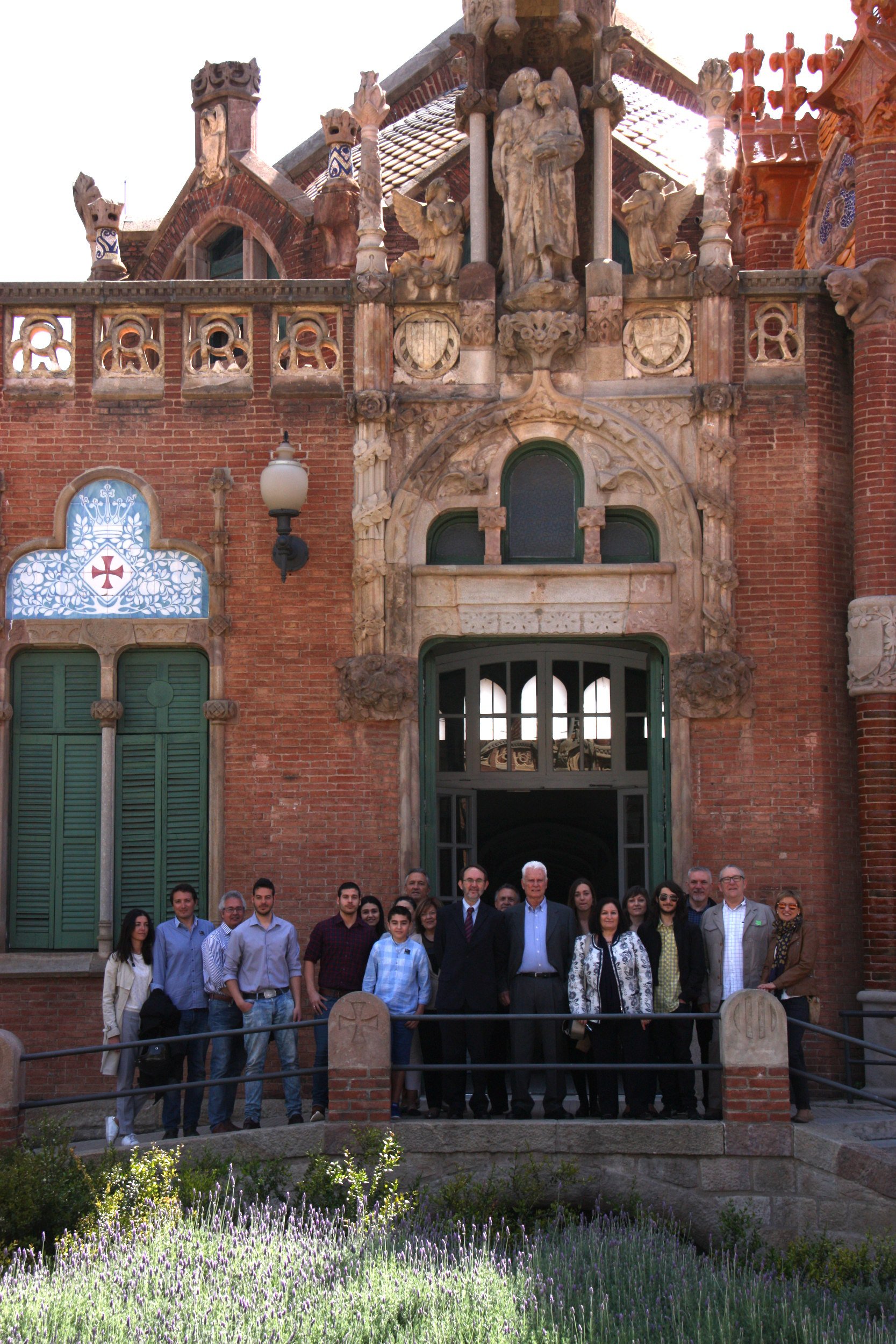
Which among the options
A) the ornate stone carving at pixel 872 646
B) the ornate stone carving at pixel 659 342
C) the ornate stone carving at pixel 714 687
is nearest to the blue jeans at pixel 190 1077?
the ornate stone carving at pixel 714 687

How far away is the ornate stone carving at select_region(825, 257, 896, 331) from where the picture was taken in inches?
534

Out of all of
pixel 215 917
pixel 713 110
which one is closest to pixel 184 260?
pixel 713 110

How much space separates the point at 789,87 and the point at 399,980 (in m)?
14.3

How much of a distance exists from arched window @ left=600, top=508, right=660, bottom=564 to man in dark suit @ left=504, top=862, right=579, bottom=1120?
395 centimetres

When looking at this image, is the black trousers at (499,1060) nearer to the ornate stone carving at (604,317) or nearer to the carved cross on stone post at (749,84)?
the ornate stone carving at (604,317)

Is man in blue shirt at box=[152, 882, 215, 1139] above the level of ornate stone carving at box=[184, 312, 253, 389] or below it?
below

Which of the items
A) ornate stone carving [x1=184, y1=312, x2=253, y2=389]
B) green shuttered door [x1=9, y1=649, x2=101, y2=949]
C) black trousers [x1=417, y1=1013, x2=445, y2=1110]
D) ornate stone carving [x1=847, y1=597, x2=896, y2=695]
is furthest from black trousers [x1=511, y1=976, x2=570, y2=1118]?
ornate stone carving [x1=184, y1=312, x2=253, y2=389]

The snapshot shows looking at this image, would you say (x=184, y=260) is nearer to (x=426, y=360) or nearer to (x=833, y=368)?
(x=426, y=360)

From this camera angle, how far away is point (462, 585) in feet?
46.1

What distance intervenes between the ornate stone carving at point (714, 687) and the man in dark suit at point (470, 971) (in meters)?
3.22

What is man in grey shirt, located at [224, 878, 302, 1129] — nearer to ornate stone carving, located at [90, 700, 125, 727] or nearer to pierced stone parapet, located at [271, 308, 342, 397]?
ornate stone carving, located at [90, 700, 125, 727]

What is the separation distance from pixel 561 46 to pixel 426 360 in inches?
134

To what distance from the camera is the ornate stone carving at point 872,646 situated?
1334 cm

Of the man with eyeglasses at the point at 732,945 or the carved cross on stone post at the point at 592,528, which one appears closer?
the man with eyeglasses at the point at 732,945
